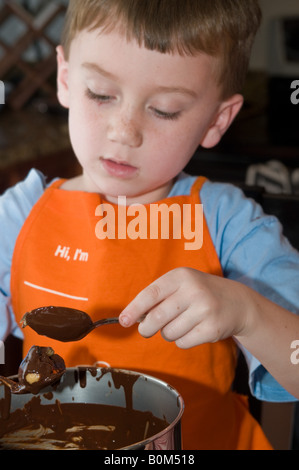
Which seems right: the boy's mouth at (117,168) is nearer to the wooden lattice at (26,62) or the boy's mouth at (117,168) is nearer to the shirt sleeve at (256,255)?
the shirt sleeve at (256,255)

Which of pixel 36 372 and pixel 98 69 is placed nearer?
pixel 36 372

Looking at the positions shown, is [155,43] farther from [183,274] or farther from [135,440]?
[135,440]

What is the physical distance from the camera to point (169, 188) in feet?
3.43

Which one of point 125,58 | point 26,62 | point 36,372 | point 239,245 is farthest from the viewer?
point 26,62

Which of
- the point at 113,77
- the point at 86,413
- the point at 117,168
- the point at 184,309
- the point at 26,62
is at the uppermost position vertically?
the point at 26,62

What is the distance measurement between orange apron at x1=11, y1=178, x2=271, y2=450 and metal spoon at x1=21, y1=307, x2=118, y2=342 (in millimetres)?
203

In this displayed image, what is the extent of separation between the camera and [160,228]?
3.26 feet

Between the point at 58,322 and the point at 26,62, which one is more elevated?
the point at 26,62

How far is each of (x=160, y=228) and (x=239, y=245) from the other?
0.41 feet

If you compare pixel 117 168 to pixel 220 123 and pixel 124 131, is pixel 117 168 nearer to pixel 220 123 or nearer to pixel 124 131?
pixel 124 131

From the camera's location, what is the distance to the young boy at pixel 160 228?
32.1 inches

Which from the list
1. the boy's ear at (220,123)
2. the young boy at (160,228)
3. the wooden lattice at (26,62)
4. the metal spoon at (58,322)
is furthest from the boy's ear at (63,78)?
the wooden lattice at (26,62)

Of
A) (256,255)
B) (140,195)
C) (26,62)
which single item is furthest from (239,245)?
(26,62)
